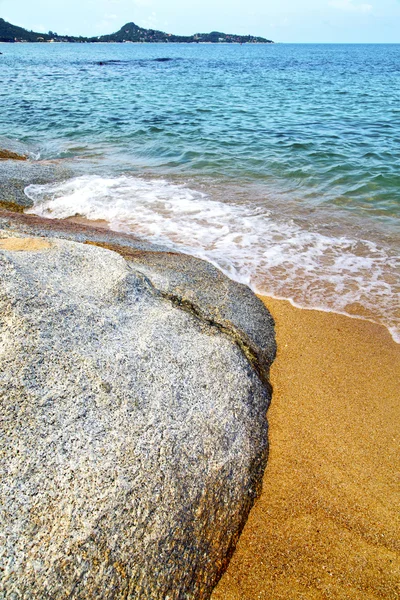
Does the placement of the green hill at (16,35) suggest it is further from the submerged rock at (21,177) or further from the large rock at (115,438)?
the large rock at (115,438)

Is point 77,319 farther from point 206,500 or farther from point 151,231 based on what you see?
point 151,231

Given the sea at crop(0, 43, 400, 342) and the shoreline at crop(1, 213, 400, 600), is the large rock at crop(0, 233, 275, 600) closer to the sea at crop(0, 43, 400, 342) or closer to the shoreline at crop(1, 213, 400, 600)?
the shoreline at crop(1, 213, 400, 600)

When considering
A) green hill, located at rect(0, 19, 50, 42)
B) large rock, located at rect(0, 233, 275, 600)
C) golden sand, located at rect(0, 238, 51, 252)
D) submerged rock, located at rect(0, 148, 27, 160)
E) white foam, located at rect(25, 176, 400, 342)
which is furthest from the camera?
green hill, located at rect(0, 19, 50, 42)

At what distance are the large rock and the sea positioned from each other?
219cm

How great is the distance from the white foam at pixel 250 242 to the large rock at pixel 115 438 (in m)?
1.94

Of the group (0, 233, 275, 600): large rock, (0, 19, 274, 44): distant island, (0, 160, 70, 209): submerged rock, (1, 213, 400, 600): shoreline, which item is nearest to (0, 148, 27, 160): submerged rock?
(0, 160, 70, 209): submerged rock

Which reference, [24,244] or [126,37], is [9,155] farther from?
[126,37]

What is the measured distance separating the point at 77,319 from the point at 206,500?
4.38 ft

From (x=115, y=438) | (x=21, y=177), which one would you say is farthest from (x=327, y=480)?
(x=21, y=177)

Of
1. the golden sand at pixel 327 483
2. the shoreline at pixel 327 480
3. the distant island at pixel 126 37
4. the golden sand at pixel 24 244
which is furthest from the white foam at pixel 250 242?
the distant island at pixel 126 37

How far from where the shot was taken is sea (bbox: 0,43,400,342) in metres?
5.16

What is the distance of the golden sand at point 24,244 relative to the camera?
3.36 metres

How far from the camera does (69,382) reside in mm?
2170

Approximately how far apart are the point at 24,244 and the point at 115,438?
2161 mm
